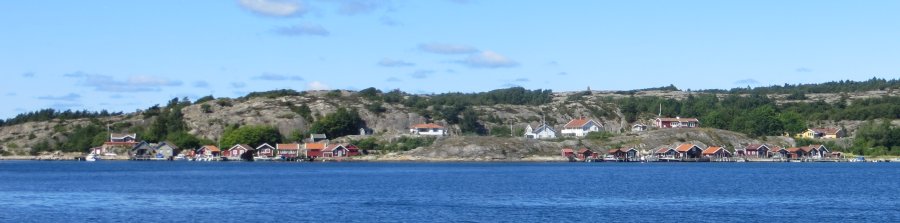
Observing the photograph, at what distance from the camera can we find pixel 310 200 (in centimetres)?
6069

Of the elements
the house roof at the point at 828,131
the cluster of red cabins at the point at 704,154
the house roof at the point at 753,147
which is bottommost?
the cluster of red cabins at the point at 704,154

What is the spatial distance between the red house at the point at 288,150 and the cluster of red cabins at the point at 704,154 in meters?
34.0

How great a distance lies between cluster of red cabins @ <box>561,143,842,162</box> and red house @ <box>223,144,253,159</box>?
133ft

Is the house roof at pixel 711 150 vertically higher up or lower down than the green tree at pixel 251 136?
lower down

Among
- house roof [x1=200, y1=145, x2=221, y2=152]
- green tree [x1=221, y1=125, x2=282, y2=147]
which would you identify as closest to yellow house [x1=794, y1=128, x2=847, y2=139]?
green tree [x1=221, y1=125, x2=282, y2=147]

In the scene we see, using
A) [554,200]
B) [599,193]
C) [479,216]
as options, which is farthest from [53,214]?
[599,193]

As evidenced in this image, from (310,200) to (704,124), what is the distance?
118922 mm

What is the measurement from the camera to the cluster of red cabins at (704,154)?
14662cm

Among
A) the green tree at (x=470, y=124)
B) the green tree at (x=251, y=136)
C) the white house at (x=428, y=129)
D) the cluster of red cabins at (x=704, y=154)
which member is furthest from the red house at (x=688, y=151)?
the green tree at (x=251, y=136)

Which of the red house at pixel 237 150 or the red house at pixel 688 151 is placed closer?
the red house at pixel 688 151

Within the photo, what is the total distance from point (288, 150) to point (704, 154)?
5248 centimetres

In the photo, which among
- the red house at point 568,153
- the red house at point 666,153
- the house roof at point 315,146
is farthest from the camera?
the house roof at point 315,146

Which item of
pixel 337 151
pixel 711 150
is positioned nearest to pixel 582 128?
pixel 711 150

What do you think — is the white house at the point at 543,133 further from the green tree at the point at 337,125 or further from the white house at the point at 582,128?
the green tree at the point at 337,125
